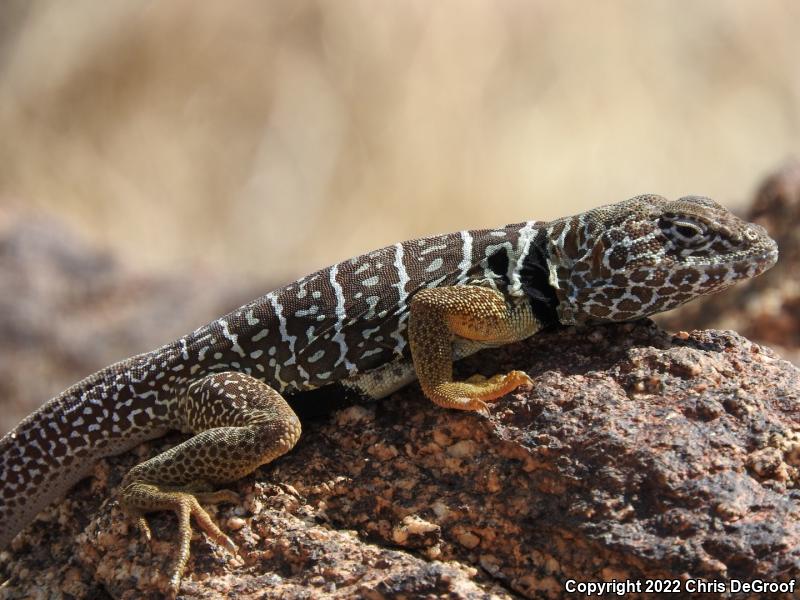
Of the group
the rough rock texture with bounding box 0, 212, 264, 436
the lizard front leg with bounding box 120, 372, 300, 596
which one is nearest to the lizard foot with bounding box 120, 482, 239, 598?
the lizard front leg with bounding box 120, 372, 300, 596

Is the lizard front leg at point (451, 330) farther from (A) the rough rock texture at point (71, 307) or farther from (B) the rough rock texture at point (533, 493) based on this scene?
(A) the rough rock texture at point (71, 307)

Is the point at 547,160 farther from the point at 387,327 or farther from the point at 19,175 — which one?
the point at 387,327

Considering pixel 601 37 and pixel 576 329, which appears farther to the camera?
pixel 601 37

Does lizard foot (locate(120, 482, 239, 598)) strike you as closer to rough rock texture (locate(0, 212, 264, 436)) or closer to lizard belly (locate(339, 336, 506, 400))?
lizard belly (locate(339, 336, 506, 400))

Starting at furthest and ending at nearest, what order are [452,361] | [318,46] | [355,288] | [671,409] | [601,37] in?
[601,37], [318,46], [355,288], [452,361], [671,409]

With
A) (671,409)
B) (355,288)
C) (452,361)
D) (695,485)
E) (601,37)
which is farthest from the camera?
(601,37)

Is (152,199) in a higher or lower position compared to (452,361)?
lower

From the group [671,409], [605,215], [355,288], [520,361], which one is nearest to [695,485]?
[671,409]
